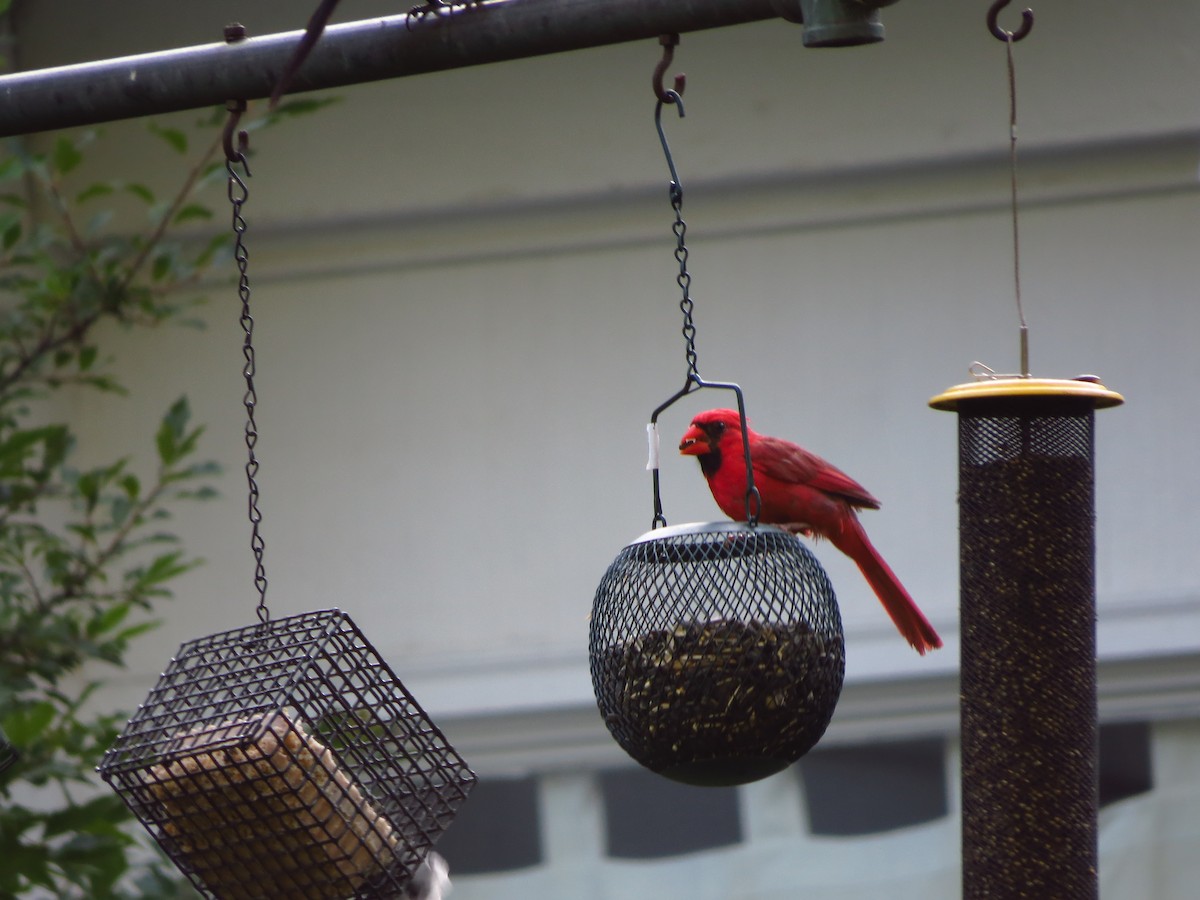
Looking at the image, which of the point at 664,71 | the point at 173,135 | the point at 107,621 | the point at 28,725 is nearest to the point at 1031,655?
the point at 664,71

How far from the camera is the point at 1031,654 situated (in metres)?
3.09

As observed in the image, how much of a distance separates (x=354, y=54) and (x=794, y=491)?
155cm

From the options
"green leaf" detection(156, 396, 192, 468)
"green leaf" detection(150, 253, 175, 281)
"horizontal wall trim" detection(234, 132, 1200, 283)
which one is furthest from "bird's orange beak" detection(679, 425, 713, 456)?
"horizontal wall trim" detection(234, 132, 1200, 283)

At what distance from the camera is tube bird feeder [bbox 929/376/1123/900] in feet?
10.1

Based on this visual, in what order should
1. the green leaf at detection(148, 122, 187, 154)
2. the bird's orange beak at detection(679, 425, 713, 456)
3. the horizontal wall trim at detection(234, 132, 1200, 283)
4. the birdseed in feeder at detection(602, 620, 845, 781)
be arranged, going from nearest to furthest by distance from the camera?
1. the birdseed in feeder at detection(602, 620, 845, 781)
2. the bird's orange beak at detection(679, 425, 713, 456)
3. the green leaf at detection(148, 122, 187, 154)
4. the horizontal wall trim at detection(234, 132, 1200, 283)

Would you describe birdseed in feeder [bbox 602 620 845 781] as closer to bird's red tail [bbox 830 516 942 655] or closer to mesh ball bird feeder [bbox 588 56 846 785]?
mesh ball bird feeder [bbox 588 56 846 785]

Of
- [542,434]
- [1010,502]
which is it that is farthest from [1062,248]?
[1010,502]

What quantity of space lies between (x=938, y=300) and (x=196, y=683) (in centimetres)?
390

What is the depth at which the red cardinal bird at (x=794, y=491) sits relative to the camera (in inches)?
135

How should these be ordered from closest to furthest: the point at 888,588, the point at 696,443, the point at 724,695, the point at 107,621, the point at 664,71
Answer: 1. the point at 664,71
2. the point at 724,695
3. the point at 696,443
4. the point at 888,588
5. the point at 107,621

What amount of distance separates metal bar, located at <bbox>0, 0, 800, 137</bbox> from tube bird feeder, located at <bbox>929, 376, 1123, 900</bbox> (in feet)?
3.48

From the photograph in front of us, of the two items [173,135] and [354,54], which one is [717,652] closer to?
[354,54]

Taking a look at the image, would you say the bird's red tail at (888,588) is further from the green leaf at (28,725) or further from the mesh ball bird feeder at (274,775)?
the green leaf at (28,725)

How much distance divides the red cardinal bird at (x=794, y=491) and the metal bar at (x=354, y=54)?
1.21 meters
